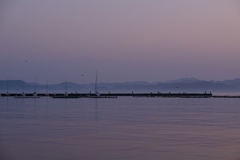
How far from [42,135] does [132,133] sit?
5.63 m

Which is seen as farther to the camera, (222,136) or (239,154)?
(222,136)

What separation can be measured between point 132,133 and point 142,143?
14.2 feet

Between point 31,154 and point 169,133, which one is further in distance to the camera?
point 169,133

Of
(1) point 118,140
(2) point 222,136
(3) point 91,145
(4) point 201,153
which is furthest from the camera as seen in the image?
(2) point 222,136

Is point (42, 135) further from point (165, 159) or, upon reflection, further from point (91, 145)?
point (165, 159)

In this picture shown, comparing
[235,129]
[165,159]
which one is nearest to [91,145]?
[165,159]

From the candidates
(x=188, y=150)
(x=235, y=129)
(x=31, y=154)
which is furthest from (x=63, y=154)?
(x=235, y=129)

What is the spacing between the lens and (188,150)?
18984mm

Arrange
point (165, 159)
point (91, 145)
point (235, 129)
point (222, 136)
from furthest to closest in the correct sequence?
point (235, 129), point (222, 136), point (91, 145), point (165, 159)

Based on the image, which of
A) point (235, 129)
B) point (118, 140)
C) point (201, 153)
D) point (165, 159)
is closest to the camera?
point (165, 159)

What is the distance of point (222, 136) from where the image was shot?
23.9m

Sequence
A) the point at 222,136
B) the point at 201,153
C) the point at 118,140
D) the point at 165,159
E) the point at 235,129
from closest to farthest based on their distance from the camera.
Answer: the point at 165,159, the point at 201,153, the point at 118,140, the point at 222,136, the point at 235,129

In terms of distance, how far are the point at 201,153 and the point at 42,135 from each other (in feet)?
33.5

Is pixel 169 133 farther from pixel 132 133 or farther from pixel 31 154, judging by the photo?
pixel 31 154
